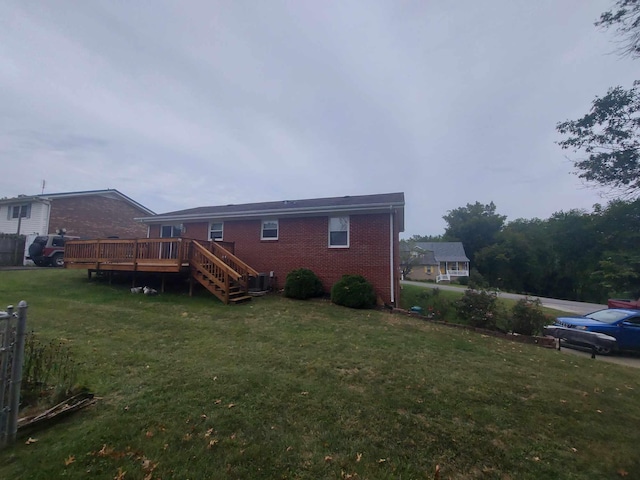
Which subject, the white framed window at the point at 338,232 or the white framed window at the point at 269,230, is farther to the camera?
the white framed window at the point at 269,230

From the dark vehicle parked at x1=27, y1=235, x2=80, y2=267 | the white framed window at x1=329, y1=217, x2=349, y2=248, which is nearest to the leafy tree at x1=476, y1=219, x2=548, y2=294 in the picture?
the white framed window at x1=329, y1=217, x2=349, y2=248

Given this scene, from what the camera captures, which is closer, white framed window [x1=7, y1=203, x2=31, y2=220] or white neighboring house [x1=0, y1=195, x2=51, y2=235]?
white neighboring house [x1=0, y1=195, x2=51, y2=235]

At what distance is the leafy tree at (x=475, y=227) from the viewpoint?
5478 centimetres

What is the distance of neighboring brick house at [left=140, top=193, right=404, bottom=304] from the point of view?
1181 centimetres

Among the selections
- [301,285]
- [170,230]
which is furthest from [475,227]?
[170,230]

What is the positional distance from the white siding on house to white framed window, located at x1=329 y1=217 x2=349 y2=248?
2039 cm

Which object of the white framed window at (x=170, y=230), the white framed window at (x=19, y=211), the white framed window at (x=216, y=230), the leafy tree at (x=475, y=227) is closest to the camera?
the white framed window at (x=216, y=230)

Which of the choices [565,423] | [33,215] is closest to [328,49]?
[565,423]

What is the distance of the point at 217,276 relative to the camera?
10617 millimetres

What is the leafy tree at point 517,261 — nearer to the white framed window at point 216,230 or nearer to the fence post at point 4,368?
the white framed window at point 216,230

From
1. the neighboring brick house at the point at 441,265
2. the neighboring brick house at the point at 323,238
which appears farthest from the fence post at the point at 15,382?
the neighboring brick house at the point at 441,265

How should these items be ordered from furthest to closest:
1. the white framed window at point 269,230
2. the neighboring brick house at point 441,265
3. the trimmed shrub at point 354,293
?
the neighboring brick house at point 441,265 → the white framed window at point 269,230 → the trimmed shrub at point 354,293

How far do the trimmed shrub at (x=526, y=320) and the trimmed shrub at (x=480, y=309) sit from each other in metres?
0.58

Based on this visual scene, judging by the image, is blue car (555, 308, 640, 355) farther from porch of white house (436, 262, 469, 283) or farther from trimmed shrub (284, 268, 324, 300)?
porch of white house (436, 262, 469, 283)
